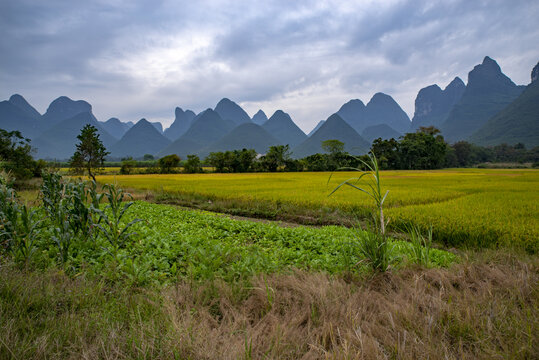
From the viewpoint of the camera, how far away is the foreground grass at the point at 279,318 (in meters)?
1.86

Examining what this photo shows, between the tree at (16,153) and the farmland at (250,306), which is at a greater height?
the tree at (16,153)

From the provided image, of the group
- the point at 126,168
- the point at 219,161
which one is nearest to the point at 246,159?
the point at 219,161

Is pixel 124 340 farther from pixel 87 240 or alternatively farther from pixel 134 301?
pixel 87 240

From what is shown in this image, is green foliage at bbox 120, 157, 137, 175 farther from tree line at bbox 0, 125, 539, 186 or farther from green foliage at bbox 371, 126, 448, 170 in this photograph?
green foliage at bbox 371, 126, 448, 170

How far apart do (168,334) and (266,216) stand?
10.4 m

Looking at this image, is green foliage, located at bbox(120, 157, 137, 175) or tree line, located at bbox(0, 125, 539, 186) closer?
green foliage, located at bbox(120, 157, 137, 175)

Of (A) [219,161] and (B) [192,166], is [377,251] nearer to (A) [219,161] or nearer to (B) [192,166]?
(A) [219,161]

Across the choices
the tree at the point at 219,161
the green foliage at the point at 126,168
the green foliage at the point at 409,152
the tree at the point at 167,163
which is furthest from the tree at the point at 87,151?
the green foliage at the point at 409,152

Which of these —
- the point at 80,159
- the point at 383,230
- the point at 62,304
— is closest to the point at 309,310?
the point at 383,230

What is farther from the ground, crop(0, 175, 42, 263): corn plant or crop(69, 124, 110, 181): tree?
crop(69, 124, 110, 181): tree

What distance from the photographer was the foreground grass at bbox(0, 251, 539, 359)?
1.86m

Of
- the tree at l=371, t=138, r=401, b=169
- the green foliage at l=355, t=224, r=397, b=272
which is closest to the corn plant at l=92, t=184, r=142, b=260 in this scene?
the green foliage at l=355, t=224, r=397, b=272

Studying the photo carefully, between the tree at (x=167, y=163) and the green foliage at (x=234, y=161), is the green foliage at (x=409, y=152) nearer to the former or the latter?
the green foliage at (x=234, y=161)

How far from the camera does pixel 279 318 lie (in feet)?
8.13
